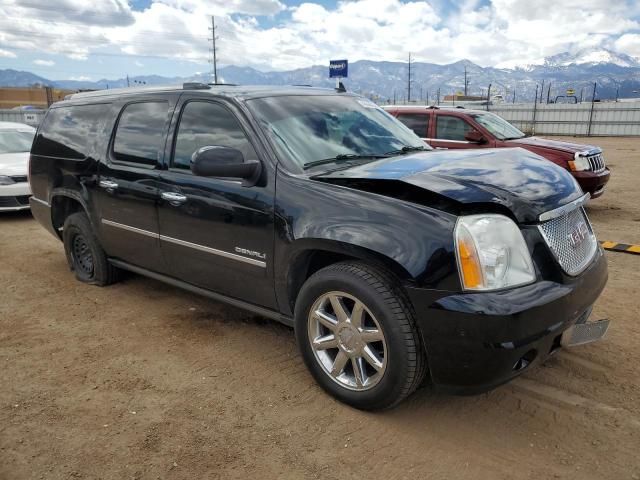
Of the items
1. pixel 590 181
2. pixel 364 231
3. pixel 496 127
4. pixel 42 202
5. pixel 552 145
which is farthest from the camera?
pixel 496 127

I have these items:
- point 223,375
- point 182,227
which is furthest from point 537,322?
point 182,227

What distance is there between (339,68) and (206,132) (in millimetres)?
19693

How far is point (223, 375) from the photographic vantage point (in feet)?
11.2

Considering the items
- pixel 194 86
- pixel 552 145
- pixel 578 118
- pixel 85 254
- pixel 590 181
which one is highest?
pixel 194 86

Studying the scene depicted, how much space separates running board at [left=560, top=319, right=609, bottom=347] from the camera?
2721mm

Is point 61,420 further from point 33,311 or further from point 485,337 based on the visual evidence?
point 485,337

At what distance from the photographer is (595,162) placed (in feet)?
27.6

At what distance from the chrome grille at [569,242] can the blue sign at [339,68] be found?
65.2 ft

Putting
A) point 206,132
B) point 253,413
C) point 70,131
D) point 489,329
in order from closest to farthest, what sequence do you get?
1. point 489,329
2. point 253,413
3. point 206,132
4. point 70,131

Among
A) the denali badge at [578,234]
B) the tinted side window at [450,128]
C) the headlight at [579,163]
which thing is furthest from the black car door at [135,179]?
the headlight at [579,163]

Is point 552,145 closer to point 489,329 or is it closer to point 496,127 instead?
point 496,127

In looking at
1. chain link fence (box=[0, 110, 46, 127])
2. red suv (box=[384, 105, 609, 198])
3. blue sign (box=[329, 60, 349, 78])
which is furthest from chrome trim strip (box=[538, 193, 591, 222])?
chain link fence (box=[0, 110, 46, 127])

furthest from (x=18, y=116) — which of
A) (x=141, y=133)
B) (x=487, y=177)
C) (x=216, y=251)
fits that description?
(x=487, y=177)

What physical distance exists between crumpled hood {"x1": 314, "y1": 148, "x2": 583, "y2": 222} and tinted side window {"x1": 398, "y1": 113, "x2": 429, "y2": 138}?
6.43 meters
